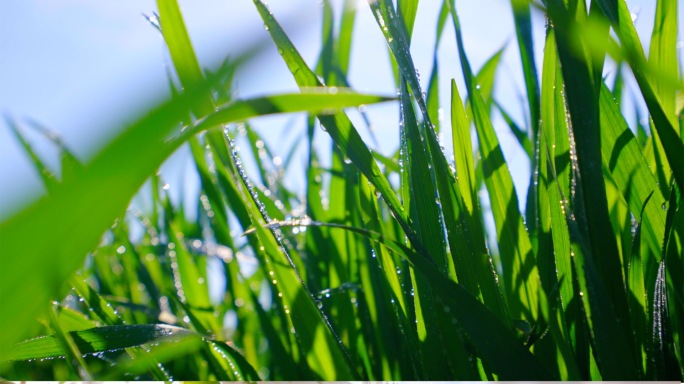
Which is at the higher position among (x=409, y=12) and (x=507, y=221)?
(x=409, y=12)

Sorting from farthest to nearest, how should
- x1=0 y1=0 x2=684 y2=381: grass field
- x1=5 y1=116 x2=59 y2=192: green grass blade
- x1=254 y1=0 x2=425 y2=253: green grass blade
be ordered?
x1=5 y1=116 x2=59 y2=192: green grass blade < x1=254 y1=0 x2=425 y2=253: green grass blade < x1=0 y1=0 x2=684 y2=381: grass field

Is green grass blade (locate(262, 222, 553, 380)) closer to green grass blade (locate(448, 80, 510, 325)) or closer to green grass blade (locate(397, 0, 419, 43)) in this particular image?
green grass blade (locate(448, 80, 510, 325))

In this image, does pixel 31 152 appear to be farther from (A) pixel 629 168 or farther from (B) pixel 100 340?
(A) pixel 629 168

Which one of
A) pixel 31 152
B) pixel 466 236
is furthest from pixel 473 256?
pixel 31 152

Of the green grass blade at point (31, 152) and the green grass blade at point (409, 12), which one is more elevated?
the green grass blade at point (409, 12)

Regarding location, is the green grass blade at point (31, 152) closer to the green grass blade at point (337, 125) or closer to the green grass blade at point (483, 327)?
the green grass blade at point (337, 125)

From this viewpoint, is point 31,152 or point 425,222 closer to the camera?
point 425,222

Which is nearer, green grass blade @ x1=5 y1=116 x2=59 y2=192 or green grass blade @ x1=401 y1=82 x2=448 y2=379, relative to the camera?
green grass blade @ x1=401 y1=82 x2=448 y2=379

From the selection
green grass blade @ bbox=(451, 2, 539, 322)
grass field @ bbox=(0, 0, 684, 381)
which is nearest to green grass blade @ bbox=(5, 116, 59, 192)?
grass field @ bbox=(0, 0, 684, 381)

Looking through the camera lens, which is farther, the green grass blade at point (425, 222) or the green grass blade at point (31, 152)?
the green grass blade at point (31, 152)

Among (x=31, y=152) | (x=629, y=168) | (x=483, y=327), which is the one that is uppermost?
(x=31, y=152)

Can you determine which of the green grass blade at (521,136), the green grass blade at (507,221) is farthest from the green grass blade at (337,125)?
the green grass blade at (521,136)
